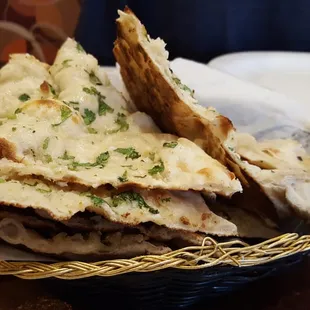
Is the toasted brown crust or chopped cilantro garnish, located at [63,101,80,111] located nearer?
the toasted brown crust

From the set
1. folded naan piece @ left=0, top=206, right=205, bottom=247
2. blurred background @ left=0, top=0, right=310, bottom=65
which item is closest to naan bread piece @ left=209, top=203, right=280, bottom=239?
folded naan piece @ left=0, top=206, right=205, bottom=247

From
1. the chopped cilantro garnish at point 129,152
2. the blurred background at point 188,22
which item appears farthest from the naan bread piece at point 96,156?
the blurred background at point 188,22

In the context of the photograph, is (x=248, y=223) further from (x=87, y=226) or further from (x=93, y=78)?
(x=93, y=78)

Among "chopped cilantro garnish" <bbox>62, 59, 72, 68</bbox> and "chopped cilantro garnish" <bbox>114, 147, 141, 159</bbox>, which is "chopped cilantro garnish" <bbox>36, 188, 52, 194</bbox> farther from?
"chopped cilantro garnish" <bbox>62, 59, 72, 68</bbox>

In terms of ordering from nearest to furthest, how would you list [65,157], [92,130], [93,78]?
[65,157] < [92,130] < [93,78]

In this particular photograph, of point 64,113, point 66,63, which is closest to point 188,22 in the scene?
point 66,63

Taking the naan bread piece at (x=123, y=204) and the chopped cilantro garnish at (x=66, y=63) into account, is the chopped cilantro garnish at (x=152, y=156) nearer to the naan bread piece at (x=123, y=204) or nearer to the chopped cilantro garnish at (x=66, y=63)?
the naan bread piece at (x=123, y=204)
